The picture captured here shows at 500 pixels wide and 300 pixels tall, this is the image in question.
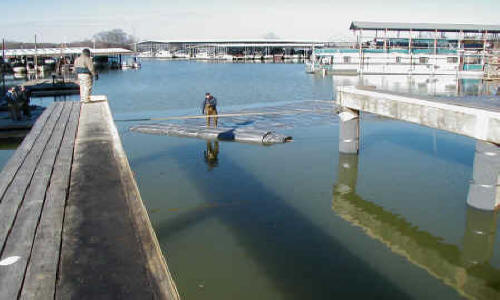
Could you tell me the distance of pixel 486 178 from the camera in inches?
372

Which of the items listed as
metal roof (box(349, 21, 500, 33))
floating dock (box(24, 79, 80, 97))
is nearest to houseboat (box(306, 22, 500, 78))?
metal roof (box(349, 21, 500, 33))

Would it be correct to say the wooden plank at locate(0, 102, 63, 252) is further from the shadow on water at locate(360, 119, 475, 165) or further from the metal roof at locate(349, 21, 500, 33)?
the metal roof at locate(349, 21, 500, 33)

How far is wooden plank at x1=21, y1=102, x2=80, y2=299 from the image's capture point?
322 cm

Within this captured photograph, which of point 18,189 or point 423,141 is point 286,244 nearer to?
point 18,189

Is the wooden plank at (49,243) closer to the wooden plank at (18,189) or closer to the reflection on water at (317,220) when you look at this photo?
the wooden plank at (18,189)

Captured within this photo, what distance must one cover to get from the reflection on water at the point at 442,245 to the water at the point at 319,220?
24 mm

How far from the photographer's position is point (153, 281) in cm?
329

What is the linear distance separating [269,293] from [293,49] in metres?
180

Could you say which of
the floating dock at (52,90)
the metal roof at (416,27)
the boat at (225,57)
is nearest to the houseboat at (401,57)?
the metal roof at (416,27)

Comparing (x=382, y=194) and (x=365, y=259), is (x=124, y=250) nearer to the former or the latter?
(x=365, y=259)

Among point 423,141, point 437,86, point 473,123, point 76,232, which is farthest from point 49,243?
point 437,86

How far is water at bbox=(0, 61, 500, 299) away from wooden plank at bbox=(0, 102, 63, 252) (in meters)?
2.99

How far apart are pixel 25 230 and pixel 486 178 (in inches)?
352

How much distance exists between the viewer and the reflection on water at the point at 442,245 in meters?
7.81
